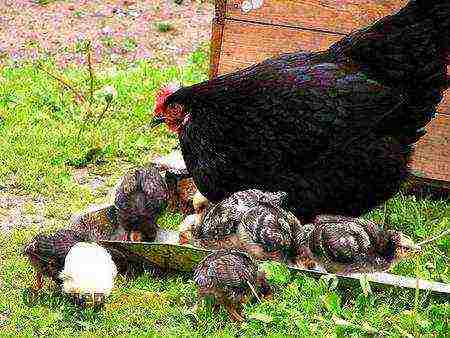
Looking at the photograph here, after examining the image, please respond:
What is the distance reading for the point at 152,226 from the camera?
17.2 ft

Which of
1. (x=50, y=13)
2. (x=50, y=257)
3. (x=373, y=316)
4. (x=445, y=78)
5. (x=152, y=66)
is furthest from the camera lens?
(x=50, y=13)

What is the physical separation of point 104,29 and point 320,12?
377 centimetres

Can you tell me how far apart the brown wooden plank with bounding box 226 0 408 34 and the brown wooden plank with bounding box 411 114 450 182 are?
2.64ft

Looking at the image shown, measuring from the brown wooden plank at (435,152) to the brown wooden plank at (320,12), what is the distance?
2.64ft

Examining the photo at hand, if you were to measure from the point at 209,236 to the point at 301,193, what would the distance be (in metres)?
0.65

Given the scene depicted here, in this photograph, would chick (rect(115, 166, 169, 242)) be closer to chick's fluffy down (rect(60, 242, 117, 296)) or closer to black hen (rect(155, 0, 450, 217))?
black hen (rect(155, 0, 450, 217))

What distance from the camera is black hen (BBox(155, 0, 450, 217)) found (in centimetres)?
504

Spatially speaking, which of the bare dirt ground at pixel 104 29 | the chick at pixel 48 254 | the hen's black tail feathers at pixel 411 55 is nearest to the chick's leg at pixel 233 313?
the chick at pixel 48 254

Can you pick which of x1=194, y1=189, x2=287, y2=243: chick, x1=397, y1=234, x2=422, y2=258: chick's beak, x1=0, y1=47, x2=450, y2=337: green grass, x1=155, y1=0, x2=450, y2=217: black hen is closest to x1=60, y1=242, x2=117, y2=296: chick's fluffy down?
x1=0, y1=47, x2=450, y2=337: green grass

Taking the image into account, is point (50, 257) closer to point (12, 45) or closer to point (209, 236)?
point (209, 236)

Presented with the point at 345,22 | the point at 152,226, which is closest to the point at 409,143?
the point at 345,22

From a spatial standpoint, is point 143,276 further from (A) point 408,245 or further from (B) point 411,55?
(B) point 411,55

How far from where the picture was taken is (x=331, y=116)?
5.04 m

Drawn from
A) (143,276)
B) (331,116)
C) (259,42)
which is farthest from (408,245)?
(259,42)
